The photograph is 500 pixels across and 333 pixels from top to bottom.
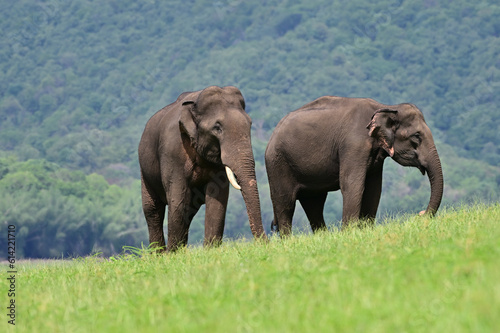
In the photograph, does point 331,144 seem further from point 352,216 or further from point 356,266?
point 356,266

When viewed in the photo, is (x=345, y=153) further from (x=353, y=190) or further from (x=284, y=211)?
(x=284, y=211)

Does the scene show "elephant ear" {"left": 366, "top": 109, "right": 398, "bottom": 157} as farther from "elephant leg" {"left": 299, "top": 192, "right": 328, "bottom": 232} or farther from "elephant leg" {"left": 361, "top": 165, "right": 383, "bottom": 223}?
"elephant leg" {"left": 299, "top": 192, "right": 328, "bottom": 232}

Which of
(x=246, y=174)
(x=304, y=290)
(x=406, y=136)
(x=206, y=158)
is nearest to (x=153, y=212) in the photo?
(x=206, y=158)

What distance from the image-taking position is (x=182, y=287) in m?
8.20

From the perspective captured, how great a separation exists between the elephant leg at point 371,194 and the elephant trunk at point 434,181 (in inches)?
39.6

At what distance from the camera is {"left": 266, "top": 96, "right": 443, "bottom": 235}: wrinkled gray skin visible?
48.2 feet

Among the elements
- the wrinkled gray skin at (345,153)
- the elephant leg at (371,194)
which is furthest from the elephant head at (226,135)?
the elephant leg at (371,194)

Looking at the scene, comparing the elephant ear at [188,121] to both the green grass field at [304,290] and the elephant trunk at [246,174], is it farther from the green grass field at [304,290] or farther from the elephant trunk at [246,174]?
the green grass field at [304,290]

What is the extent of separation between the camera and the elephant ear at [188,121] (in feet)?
42.9

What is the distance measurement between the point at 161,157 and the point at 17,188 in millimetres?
111717

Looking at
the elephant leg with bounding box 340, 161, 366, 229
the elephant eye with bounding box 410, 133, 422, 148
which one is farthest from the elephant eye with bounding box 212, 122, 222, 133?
the elephant eye with bounding box 410, 133, 422, 148

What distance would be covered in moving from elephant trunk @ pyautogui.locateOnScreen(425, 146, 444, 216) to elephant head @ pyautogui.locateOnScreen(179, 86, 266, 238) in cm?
314

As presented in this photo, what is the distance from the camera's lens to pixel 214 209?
13234mm

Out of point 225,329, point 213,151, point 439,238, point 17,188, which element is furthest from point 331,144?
point 17,188
